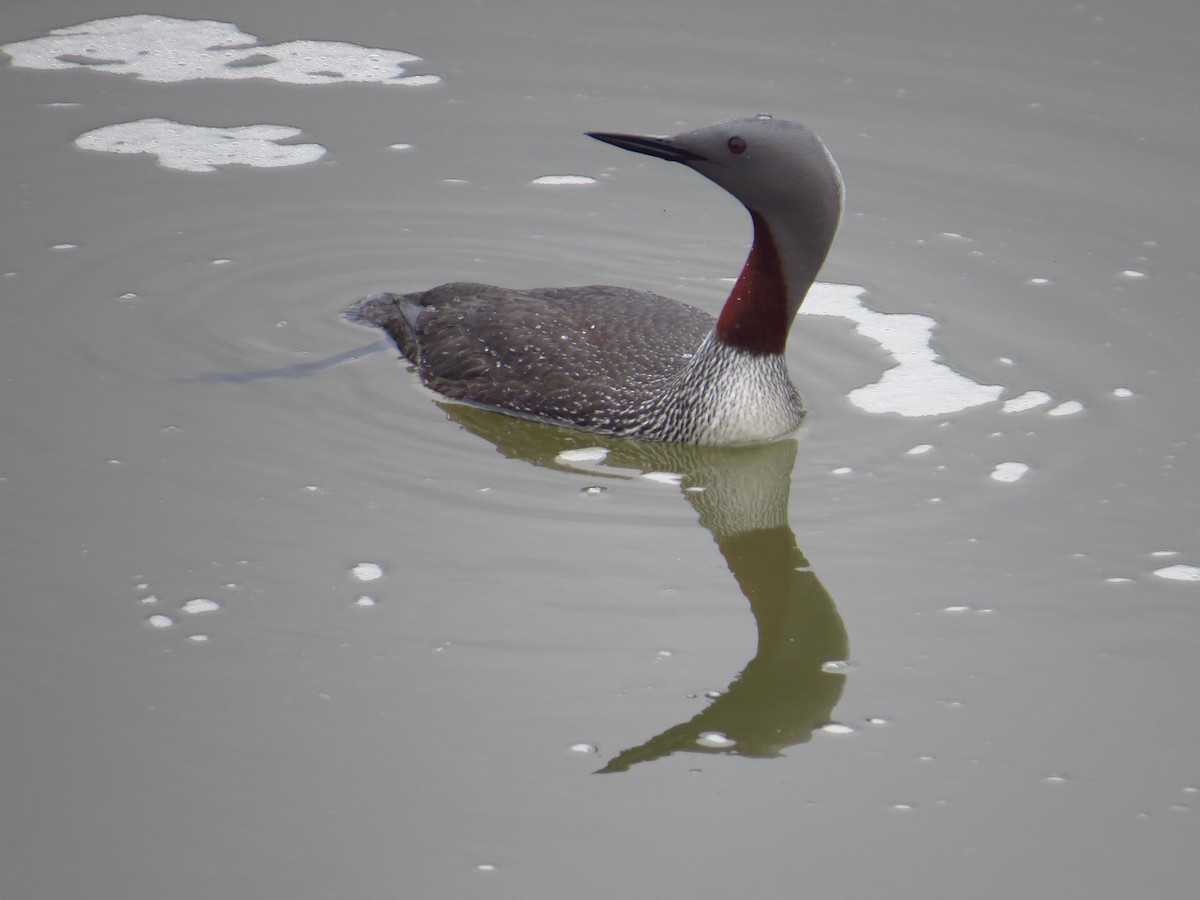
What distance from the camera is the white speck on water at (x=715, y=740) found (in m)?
3.51

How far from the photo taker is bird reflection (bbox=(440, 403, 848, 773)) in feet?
11.7

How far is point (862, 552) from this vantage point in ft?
14.4

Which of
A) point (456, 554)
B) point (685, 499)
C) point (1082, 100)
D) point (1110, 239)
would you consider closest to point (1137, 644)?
point (685, 499)

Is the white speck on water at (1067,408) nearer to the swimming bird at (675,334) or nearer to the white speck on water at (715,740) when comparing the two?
the swimming bird at (675,334)

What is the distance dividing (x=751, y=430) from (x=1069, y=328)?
1619 mm

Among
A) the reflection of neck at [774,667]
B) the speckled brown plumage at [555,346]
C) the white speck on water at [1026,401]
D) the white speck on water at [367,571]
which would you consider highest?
the speckled brown plumage at [555,346]

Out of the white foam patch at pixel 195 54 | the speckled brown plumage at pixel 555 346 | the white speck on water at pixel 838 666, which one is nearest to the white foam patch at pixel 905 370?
the speckled brown plumage at pixel 555 346

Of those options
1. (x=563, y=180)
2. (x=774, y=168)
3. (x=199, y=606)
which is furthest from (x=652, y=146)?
(x=563, y=180)

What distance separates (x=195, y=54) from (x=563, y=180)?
8.04ft

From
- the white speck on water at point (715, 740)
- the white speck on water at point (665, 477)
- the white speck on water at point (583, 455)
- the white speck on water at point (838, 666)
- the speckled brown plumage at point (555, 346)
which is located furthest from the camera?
the speckled brown plumage at point (555, 346)

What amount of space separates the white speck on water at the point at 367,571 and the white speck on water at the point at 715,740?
103cm

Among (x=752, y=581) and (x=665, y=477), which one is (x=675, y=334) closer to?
(x=665, y=477)

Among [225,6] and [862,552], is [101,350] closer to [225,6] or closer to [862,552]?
[862,552]

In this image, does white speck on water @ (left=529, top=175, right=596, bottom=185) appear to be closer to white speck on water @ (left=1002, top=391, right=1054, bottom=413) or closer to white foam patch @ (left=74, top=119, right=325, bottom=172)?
white foam patch @ (left=74, top=119, right=325, bottom=172)
